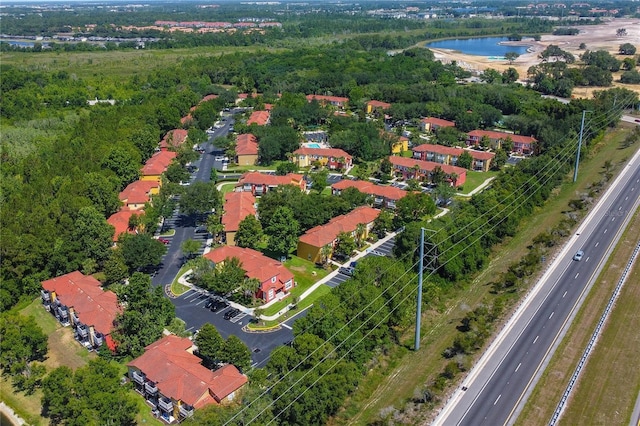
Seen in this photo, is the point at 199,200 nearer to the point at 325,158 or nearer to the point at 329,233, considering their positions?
the point at 329,233

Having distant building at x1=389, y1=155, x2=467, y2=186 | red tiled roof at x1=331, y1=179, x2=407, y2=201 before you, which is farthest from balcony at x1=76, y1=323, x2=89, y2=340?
Answer: distant building at x1=389, y1=155, x2=467, y2=186

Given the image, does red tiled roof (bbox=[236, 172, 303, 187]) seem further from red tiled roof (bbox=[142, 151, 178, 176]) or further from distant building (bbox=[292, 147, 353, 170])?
red tiled roof (bbox=[142, 151, 178, 176])

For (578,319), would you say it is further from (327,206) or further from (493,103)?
(493,103)

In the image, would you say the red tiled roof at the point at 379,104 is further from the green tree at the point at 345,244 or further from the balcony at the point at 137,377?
the balcony at the point at 137,377

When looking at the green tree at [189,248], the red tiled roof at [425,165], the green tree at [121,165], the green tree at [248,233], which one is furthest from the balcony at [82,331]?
the red tiled roof at [425,165]

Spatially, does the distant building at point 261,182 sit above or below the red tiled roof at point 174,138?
below

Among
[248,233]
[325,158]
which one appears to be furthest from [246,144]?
[248,233]
